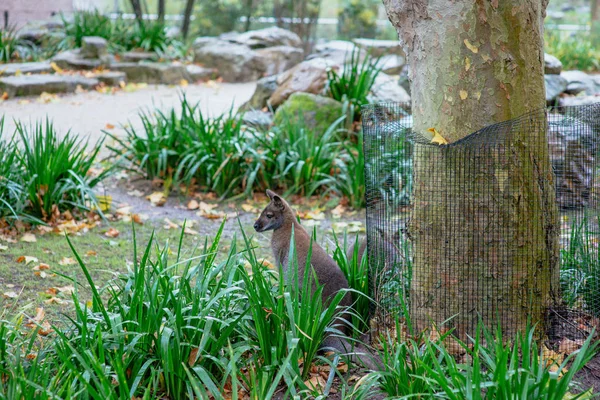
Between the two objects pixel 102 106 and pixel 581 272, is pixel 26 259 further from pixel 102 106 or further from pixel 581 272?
pixel 102 106

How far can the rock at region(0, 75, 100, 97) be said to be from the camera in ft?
40.9

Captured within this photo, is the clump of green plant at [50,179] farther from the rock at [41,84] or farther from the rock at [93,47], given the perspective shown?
the rock at [93,47]

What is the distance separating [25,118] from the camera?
10.9 m

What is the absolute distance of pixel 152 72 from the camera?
15.2 m

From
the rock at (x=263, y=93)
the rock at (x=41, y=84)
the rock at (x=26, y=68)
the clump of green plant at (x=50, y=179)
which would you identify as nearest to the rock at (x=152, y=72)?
the rock at (x=41, y=84)

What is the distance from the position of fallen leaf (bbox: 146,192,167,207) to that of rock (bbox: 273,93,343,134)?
2.15m

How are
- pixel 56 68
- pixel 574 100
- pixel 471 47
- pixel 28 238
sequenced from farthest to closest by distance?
pixel 56 68 → pixel 574 100 → pixel 28 238 → pixel 471 47

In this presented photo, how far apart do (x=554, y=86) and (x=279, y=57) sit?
690 cm

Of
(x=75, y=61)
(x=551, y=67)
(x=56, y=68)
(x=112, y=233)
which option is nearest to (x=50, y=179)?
(x=112, y=233)

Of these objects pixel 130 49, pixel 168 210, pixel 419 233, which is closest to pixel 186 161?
pixel 168 210

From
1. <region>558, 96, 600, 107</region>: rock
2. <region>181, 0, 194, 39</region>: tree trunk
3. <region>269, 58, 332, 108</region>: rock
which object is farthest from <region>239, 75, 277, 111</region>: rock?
<region>181, 0, 194, 39</region>: tree trunk

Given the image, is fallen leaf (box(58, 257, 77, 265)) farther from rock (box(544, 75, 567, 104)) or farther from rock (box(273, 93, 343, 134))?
rock (box(544, 75, 567, 104))

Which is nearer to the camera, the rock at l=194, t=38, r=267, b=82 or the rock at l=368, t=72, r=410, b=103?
the rock at l=368, t=72, r=410, b=103

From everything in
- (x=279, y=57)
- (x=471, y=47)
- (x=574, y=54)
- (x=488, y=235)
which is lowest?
(x=488, y=235)
